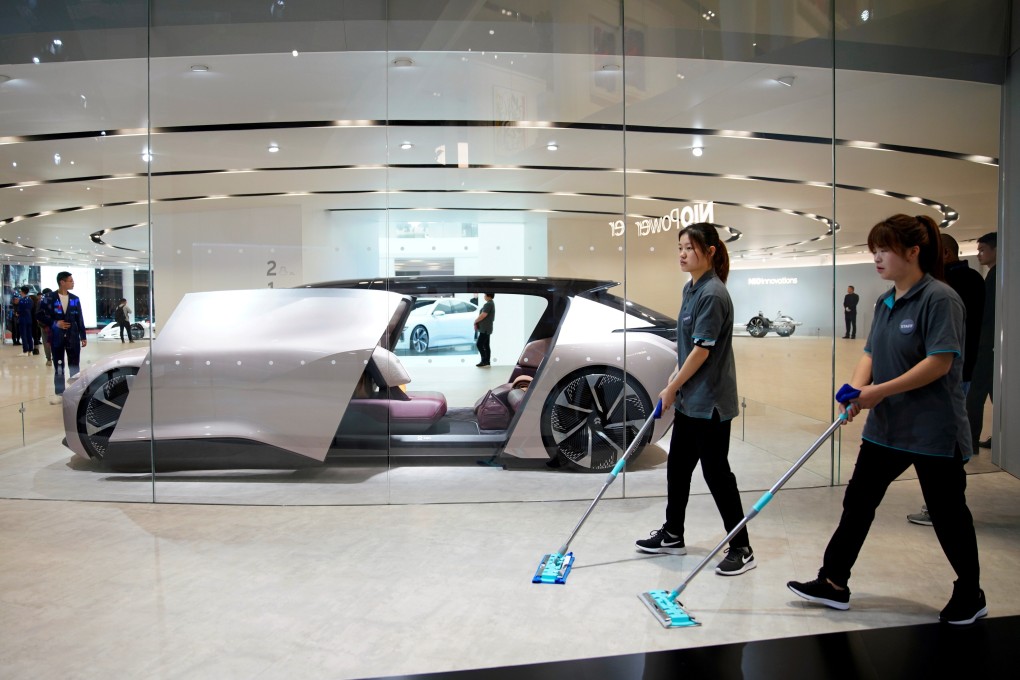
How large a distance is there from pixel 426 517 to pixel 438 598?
3.04ft

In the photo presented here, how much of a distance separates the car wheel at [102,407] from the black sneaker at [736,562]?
122 inches

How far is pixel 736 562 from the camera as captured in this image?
98.5 inches

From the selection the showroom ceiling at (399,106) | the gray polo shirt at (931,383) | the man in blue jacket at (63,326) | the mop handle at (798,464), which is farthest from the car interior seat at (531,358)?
the man in blue jacket at (63,326)

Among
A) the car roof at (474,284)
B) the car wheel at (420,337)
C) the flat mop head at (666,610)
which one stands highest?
the car roof at (474,284)

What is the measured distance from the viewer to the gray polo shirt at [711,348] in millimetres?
2467

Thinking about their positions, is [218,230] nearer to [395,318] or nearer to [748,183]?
[395,318]

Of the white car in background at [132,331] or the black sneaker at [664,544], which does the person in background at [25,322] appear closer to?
the white car in background at [132,331]

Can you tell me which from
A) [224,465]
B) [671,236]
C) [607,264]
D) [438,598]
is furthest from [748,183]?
[224,465]

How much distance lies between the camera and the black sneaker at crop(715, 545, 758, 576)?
249cm

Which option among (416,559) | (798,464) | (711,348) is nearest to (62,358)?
(416,559)

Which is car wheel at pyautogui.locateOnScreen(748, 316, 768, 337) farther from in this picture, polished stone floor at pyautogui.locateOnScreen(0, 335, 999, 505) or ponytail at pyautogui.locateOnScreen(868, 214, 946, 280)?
ponytail at pyautogui.locateOnScreen(868, 214, 946, 280)

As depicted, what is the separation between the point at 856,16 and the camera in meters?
3.55

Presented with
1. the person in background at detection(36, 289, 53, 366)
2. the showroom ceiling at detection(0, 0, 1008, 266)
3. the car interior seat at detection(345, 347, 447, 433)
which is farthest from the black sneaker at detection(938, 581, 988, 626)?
the person in background at detection(36, 289, 53, 366)

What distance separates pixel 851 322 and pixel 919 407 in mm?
1522
